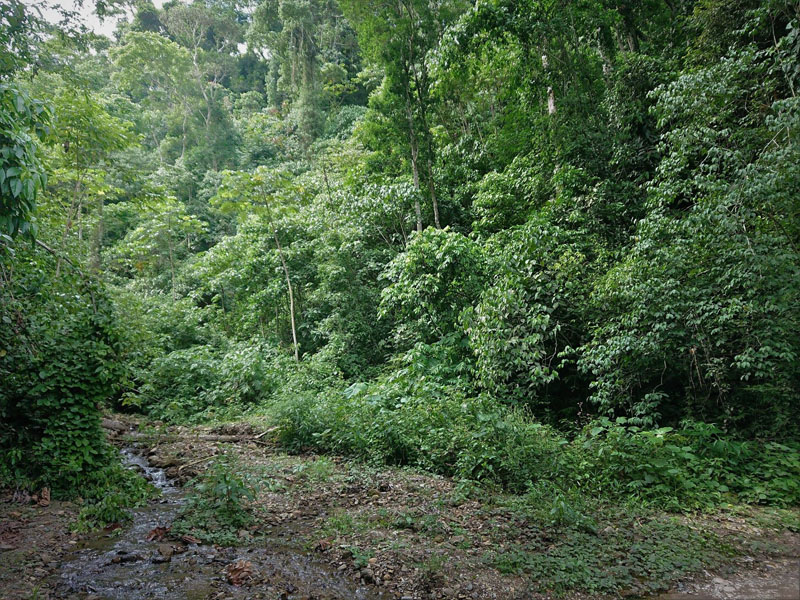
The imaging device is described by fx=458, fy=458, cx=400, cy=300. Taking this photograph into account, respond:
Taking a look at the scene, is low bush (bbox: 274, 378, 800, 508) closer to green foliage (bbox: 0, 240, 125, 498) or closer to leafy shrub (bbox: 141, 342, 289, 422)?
green foliage (bbox: 0, 240, 125, 498)

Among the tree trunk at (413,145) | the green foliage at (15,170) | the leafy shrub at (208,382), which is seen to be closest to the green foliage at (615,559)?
the green foliage at (15,170)

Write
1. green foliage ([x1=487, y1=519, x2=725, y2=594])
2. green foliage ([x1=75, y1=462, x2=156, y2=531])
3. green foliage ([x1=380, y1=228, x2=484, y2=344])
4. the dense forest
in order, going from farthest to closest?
green foliage ([x1=380, y1=228, x2=484, y2=344]) → the dense forest → green foliage ([x1=75, y1=462, x2=156, y2=531]) → green foliage ([x1=487, y1=519, x2=725, y2=594])

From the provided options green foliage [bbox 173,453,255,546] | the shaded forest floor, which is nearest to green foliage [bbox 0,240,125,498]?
the shaded forest floor

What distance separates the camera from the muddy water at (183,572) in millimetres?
3520

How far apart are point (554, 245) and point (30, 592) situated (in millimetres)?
8091

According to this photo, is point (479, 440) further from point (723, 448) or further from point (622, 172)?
point (622, 172)

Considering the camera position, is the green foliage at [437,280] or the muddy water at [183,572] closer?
the muddy water at [183,572]

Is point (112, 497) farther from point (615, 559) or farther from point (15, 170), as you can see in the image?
point (615, 559)

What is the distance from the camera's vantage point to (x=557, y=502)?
4.45 m

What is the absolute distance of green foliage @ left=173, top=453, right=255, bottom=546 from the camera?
4.55m

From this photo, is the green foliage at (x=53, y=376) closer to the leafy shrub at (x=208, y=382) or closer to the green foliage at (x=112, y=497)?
the green foliage at (x=112, y=497)

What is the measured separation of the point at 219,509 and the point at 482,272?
21.3 feet

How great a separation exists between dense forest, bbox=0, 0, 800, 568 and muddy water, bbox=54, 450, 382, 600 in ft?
2.92

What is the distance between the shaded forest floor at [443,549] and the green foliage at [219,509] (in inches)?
4.7
